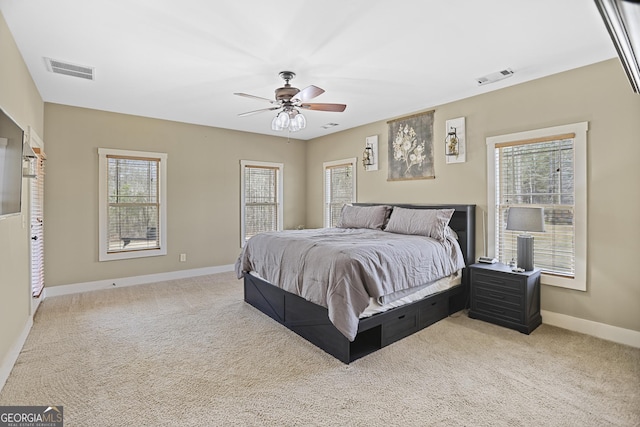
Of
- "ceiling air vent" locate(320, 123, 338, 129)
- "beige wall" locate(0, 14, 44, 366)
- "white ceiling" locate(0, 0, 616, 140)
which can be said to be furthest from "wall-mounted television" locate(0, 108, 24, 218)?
"ceiling air vent" locate(320, 123, 338, 129)

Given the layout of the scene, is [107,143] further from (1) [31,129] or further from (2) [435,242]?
(2) [435,242]

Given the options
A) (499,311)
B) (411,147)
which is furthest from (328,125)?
(499,311)

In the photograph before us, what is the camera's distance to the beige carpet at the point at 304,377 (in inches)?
80.0

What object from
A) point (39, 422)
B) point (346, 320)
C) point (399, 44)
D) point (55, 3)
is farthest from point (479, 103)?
point (39, 422)

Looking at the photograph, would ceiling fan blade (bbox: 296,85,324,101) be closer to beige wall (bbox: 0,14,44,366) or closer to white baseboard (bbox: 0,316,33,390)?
beige wall (bbox: 0,14,44,366)

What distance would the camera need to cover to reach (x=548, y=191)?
139 inches

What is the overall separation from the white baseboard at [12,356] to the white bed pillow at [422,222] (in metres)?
3.96

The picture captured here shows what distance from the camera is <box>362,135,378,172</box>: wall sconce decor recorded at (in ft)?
18.1

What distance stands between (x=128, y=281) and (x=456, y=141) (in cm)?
535

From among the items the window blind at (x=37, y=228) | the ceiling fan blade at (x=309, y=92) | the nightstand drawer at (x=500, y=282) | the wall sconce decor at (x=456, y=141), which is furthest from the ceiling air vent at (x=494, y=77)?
the window blind at (x=37, y=228)

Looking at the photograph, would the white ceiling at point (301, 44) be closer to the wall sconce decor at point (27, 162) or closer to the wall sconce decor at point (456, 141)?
the wall sconce decor at point (456, 141)

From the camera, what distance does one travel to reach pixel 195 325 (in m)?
3.49

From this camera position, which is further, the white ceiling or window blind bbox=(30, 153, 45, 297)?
window blind bbox=(30, 153, 45, 297)

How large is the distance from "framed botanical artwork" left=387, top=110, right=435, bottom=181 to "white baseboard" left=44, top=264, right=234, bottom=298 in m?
3.59
